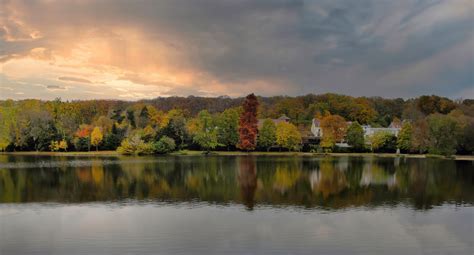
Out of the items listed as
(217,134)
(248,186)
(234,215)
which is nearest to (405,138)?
(217,134)

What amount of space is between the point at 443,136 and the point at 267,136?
22882 millimetres

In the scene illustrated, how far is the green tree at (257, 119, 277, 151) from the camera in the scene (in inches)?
2433

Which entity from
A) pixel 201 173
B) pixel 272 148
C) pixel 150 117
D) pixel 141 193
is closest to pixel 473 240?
pixel 141 193

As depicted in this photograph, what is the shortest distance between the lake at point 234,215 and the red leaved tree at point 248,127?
1262 inches

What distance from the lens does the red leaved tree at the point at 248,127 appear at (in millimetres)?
61250

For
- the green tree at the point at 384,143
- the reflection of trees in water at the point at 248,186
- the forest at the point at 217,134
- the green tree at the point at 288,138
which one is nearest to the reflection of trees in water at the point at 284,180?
the reflection of trees in water at the point at 248,186

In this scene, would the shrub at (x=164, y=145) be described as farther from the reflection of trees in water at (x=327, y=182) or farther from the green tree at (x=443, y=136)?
the green tree at (x=443, y=136)

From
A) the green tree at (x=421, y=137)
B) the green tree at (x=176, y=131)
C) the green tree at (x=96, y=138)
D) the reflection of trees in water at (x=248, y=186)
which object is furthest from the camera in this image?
the green tree at (x=96, y=138)

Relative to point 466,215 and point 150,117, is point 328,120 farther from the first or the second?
point 466,215

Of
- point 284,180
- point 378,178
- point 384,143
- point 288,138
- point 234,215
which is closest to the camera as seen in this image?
point 234,215

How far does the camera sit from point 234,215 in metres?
17.0

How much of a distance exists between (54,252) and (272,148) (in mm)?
51504

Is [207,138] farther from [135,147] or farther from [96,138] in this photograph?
[96,138]

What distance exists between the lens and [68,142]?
6341 cm
